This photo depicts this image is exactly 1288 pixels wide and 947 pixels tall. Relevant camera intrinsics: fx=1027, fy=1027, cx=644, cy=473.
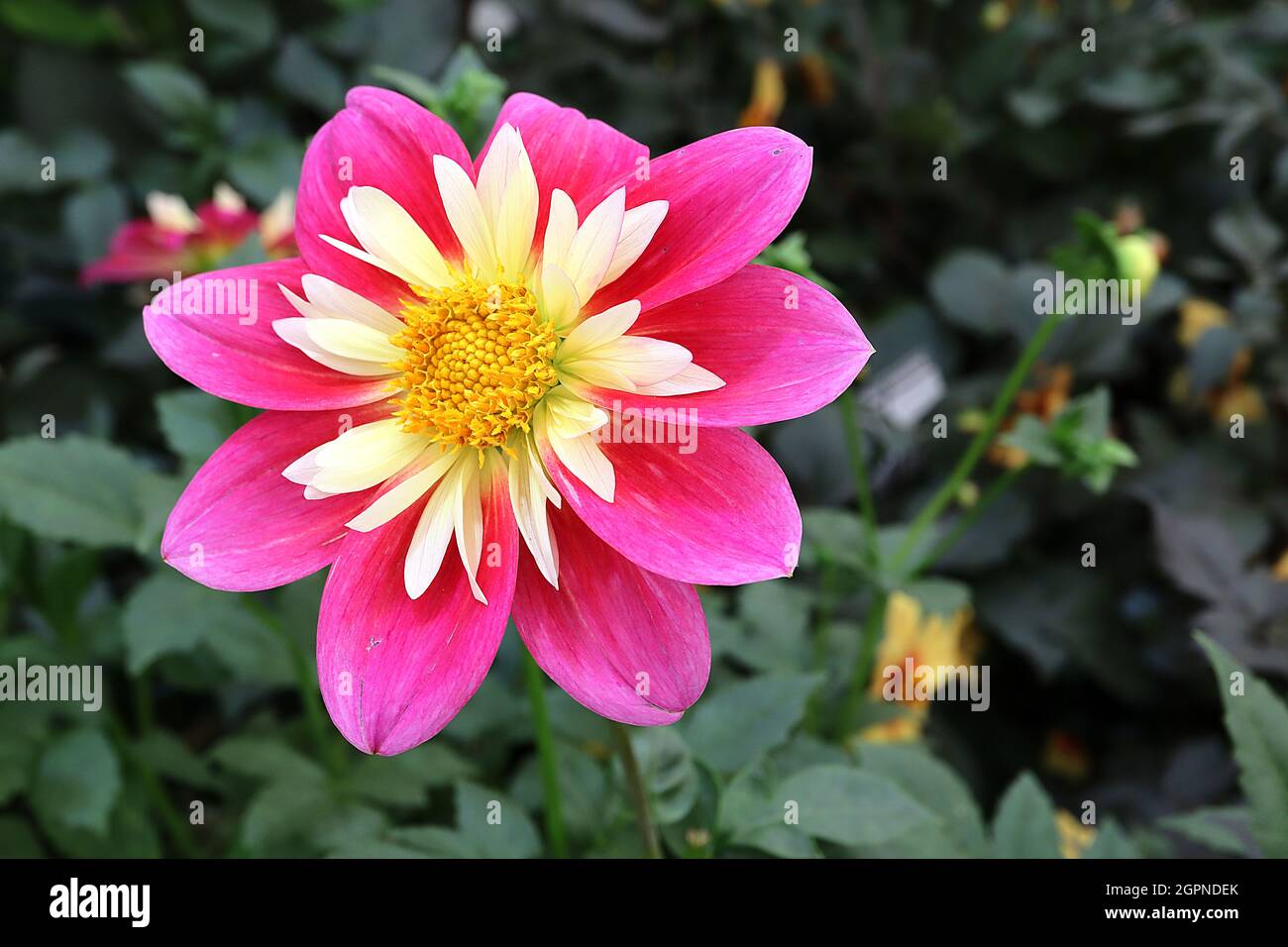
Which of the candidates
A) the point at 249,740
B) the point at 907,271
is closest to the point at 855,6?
the point at 907,271

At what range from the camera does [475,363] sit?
750 mm

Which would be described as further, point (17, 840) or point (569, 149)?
point (17, 840)

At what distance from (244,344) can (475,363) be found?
17 centimetres

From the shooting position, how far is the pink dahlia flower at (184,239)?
1297 mm

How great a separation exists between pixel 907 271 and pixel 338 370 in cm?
125

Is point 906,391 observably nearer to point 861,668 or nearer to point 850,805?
point 861,668

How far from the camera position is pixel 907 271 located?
5.82 feet

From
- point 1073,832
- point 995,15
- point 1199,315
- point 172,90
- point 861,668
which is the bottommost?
point 1073,832

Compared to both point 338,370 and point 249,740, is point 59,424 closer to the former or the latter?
point 249,740

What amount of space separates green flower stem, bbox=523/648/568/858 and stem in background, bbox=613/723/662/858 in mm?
83

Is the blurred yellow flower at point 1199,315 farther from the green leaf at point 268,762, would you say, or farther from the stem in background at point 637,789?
the green leaf at point 268,762

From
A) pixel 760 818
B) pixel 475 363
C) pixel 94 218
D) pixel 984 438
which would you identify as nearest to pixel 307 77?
pixel 94 218

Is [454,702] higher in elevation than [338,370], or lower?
lower

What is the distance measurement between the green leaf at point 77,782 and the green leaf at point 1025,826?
87cm
